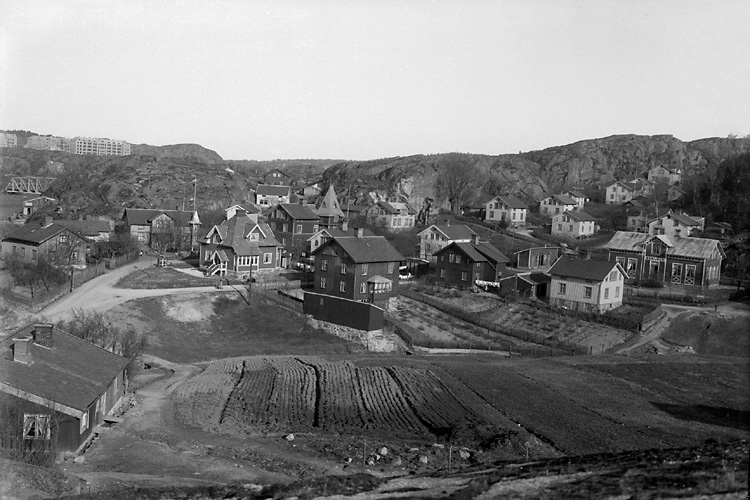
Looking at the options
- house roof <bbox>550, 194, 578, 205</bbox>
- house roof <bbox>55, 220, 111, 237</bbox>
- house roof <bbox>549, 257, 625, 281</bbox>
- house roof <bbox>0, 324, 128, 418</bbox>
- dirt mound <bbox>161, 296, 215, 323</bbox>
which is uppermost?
house roof <bbox>550, 194, 578, 205</bbox>

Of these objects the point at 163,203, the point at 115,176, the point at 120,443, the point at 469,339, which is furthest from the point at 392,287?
the point at 115,176

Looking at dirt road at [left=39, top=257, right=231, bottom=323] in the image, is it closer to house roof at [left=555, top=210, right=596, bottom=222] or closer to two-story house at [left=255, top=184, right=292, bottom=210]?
house roof at [left=555, top=210, right=596, bottom=222]

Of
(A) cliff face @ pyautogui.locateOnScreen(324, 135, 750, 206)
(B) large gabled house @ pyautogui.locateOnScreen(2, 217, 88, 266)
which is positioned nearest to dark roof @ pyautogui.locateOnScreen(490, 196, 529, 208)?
(A) cliff face @ pyautogui.locateOnScreen(324, 135, 750, 206)

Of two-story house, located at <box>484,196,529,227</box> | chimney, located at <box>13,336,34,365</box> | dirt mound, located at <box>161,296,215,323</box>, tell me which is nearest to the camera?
chimney, located at <box>13,336,34,365</box>

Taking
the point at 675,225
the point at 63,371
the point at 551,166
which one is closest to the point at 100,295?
the point at 63,371

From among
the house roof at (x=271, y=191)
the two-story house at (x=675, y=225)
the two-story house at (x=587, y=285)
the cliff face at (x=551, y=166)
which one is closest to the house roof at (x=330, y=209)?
the house roof at (x=271, y=191)

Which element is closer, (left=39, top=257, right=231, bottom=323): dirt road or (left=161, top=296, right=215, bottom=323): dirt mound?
(left=39, top=257, right=231, bottom=323): dirt road

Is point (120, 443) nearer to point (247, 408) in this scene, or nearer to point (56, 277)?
point (247, 408)
